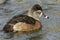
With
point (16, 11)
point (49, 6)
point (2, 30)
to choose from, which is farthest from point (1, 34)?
point (49, 6)

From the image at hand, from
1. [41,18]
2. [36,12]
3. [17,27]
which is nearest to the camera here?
[17,27]

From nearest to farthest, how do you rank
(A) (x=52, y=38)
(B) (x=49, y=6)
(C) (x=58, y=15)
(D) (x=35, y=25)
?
(A) (x=52, y=38) < (D) (x=35, y=25) < (C) (x=58, y=15) < (B) (x=49, y=6)

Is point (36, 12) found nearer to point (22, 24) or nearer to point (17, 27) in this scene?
point (22, 24)

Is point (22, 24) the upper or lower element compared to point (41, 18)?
upper

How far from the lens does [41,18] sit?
14391mm

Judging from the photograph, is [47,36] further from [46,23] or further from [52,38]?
[46,23]

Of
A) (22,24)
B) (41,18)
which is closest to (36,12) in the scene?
(41,18)

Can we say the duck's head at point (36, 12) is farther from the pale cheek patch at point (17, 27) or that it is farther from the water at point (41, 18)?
the pale cheek patch at point (17, 27)

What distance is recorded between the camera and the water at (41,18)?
1211 centimetres

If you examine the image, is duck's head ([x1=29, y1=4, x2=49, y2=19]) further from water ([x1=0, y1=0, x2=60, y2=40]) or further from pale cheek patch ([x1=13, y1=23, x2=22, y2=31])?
pale cheek patch ([x1=13, y1=23, x2=22, y2=31])

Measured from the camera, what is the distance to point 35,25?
13.1 m

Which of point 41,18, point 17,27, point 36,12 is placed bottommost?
point 41,18

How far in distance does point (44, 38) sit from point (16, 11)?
10.9 ft

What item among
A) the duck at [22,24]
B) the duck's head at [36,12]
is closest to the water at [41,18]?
the duck at [22,24]
